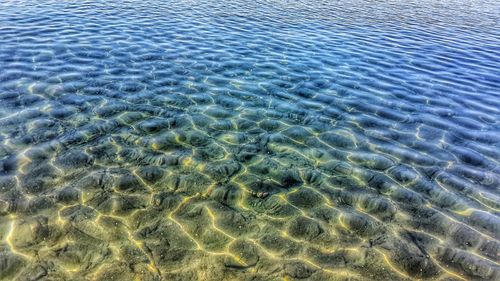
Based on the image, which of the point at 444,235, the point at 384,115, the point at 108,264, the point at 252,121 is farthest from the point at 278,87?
the point at 108,264

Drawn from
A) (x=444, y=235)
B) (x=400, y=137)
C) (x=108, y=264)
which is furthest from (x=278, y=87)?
(x=108, y=264)

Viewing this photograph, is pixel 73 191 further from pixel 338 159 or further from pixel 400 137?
pixel 400 137

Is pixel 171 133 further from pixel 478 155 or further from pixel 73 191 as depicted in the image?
pixel 478 155

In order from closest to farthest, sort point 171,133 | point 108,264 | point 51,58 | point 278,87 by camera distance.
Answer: point 108,264 → point 171,133 → point 278,87 → point 51,58

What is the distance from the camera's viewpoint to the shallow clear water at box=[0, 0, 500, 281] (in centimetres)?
620

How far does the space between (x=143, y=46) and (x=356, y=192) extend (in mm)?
11862

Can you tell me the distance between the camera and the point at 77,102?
10773 mm

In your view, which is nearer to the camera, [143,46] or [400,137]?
[400,137]

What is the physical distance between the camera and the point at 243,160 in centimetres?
870

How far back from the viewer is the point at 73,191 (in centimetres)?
736

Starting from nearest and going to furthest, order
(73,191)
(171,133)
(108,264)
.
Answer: (108,264) < (73,191) < (171,133)

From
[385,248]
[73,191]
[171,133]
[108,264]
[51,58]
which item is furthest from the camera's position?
[51,58]

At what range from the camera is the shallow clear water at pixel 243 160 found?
6203mm

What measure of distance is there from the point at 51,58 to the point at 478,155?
14393 millimetres
